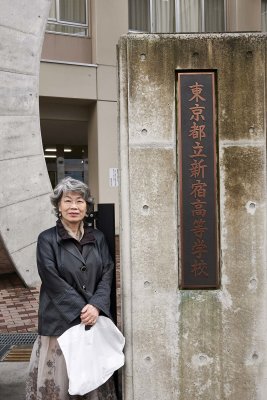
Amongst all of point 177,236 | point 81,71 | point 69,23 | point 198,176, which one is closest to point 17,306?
point 177,236

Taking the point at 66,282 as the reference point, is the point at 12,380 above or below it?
below

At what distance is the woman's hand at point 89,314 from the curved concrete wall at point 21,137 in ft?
19.6

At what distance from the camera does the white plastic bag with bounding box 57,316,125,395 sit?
9.50 ft

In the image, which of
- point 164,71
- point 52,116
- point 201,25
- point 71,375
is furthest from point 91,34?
point 71,375

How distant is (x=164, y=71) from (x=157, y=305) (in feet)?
5.74

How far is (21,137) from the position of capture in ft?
28.9

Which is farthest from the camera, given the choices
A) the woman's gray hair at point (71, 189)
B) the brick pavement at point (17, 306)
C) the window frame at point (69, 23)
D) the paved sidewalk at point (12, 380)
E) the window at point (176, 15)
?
the window at point (176, 15)

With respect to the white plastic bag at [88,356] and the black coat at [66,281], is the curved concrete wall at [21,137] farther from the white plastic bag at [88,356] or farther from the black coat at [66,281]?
the white plastic bag at [88,356]

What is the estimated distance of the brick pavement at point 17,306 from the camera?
21.7 feet

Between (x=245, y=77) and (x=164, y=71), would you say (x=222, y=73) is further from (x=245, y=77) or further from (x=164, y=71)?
(x=164, y=71)

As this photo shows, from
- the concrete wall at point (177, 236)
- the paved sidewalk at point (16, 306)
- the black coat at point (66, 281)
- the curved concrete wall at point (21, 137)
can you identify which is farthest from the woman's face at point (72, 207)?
the curved concrete wall at point (21, 137)

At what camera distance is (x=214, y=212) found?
10.7 ft

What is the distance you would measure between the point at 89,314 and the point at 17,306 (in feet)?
17.3

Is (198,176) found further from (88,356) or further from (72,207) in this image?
(88,356)
